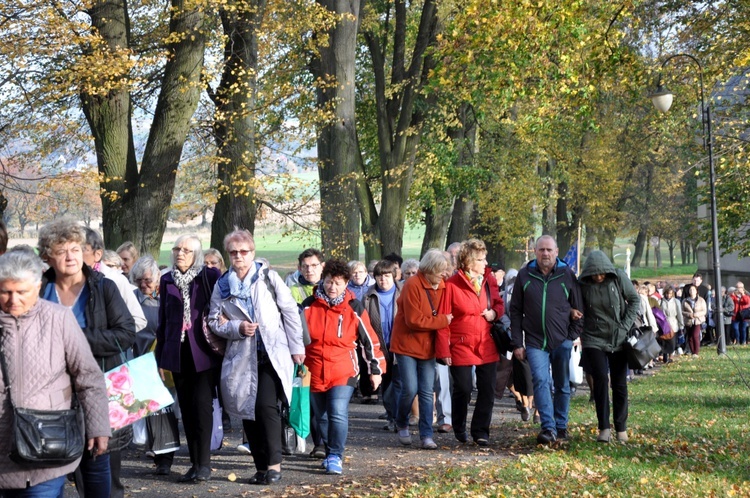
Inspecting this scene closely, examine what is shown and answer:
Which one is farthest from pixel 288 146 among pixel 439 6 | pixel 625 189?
pixel 625 189

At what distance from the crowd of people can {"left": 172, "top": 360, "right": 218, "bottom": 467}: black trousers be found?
14 mm

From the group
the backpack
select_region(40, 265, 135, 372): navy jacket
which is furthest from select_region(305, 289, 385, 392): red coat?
the backpack

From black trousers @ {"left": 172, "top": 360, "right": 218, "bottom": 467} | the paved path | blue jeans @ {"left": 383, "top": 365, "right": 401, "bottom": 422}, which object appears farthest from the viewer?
blue jeans @ {"left": 383, "top": 365, "right": 401, "bottom": 422}

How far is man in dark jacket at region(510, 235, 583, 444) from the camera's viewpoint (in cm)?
1116

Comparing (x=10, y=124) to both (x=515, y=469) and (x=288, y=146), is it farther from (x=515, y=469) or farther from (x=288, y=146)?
(x=515, y=469)

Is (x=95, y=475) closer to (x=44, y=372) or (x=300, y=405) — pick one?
(x=44, y=372)

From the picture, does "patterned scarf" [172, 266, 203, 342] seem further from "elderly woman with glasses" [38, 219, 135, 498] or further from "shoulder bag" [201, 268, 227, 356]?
"elderly woman with glasses" [38, 219, 135, 498]

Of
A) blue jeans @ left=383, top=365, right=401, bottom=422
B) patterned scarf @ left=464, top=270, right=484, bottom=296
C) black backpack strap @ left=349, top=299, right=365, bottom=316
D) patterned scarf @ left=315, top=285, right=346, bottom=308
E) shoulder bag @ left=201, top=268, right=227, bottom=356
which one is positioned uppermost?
patterned scarf @ left=464, top=270, right=484, bottom=296

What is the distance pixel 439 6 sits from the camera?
2638cm

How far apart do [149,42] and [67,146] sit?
2595mm

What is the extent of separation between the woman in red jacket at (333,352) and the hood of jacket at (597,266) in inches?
95.8

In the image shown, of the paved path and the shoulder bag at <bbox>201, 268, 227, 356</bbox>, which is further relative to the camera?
the shoulder bag at <bbox>201, 268, 227, 356</bbox>

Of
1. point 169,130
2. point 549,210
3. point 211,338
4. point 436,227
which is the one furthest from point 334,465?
point 549,210

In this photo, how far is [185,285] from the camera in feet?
31.4
